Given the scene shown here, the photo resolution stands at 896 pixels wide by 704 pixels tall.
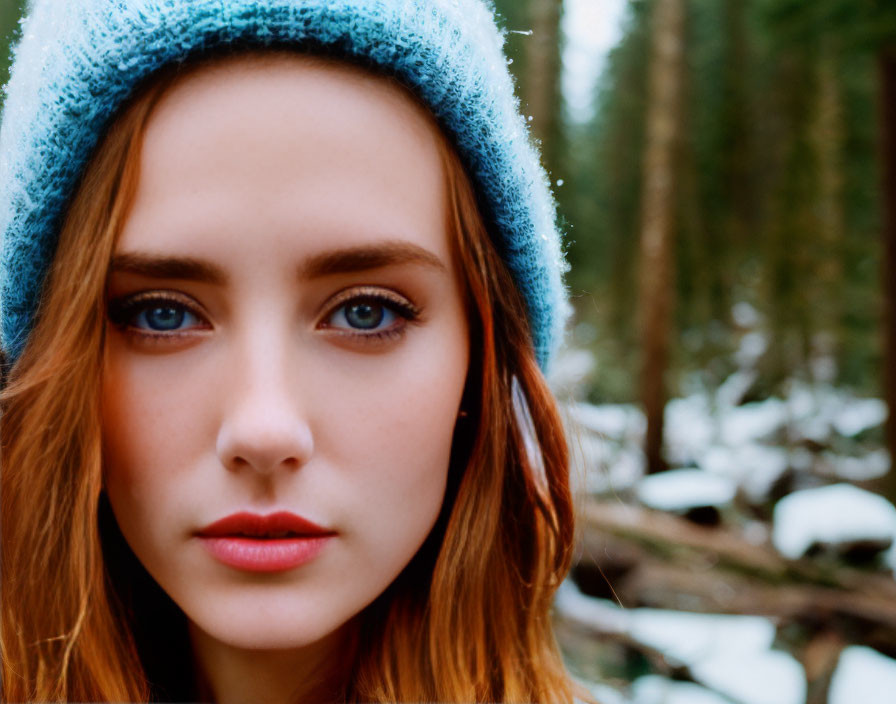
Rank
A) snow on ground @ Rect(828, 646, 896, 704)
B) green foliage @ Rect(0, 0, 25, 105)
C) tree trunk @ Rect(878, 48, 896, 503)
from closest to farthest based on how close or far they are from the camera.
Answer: green foliage @ Rect(0, 0, 25, 105) < snow on ground @ Rect(828, 646, 896, 704) < tree trunk @ Rect(878, 48, 896, 503)

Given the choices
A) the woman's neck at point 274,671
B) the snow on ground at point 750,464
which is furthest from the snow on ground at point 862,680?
the snow on ground at point 750,464

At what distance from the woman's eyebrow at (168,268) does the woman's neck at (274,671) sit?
558mm

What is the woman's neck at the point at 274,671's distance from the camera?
102cm

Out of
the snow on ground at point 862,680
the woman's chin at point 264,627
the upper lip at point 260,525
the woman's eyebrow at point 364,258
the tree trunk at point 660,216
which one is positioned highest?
the tree trunk at point 660,216

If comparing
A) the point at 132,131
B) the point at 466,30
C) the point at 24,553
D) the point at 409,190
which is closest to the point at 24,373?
the point at 24,553

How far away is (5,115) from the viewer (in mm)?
1032

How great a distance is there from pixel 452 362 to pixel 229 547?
38 cm

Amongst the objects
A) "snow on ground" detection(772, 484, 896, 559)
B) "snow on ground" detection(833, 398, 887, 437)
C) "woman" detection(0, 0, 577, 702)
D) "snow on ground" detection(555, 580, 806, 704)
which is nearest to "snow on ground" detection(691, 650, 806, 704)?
"snow on ground" detection(555, 580, 806, 704)

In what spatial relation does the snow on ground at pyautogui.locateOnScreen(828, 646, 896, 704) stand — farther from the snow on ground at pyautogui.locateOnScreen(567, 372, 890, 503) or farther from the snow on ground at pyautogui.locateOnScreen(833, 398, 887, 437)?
the snow on ground at pyautogui.locateOnScreen(833, 398, 887, 437)

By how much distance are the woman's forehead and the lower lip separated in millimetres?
369

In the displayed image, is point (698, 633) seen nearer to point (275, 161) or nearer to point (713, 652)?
point (713, 652)

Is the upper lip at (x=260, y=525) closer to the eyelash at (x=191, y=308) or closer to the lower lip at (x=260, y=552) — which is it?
the lower lip at (x=260, y=552)

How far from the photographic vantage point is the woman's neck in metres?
1.02

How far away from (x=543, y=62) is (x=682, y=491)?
365cm
